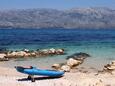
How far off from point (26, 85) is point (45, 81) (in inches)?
85.4

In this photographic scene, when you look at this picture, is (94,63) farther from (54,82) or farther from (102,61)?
(54,82)

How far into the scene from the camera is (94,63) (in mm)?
46906

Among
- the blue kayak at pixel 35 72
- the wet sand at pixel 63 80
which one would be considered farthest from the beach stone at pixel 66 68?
the blue kayak at pixel 35 72

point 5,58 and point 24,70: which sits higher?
point 24,70

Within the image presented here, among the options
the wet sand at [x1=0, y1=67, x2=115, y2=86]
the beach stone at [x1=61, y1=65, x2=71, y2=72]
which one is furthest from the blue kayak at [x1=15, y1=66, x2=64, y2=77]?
the beach stone at [x1=61, y1=65, x2=71, y2=72]

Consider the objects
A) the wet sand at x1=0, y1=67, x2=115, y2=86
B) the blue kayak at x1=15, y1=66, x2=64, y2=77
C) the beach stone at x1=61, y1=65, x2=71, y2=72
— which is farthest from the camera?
the beach stone at x1=61, y1=65, x2=71, y2=72

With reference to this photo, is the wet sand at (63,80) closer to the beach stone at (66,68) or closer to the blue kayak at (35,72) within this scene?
the blue kayak at (35,72)

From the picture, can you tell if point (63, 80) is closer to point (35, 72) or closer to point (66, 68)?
point (35, 72)

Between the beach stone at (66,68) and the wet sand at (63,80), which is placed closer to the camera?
the wet sand at (63,80)

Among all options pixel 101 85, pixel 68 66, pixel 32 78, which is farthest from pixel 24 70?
pixel 68 66

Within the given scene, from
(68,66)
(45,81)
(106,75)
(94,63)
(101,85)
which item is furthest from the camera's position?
(94,63)

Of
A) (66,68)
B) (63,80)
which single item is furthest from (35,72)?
(66,68)

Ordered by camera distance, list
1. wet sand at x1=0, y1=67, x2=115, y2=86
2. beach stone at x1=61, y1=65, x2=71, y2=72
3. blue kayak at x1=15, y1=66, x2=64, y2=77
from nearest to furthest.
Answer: wet sand at x1=0, y1=67, x2=115, y2=86 → blue kayak at x1=15, y1=66, x2=64, y2=77 → beach stone at x1=61, y1=65, x2=71, y2=72

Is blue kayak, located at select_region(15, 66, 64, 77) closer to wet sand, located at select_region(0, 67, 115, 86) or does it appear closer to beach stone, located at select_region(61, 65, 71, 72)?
wet sand, located at select_region(0, 67, 115, 86)
